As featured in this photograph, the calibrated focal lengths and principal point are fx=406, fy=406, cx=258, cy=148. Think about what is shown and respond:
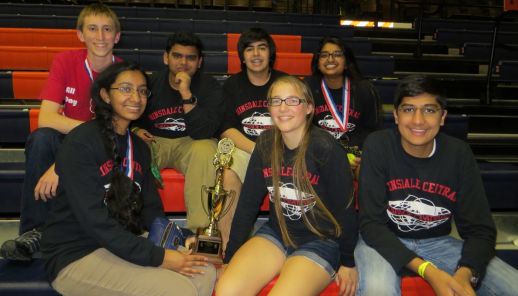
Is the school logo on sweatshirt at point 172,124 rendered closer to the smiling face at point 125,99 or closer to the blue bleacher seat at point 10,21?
the smiling face at point 125,99

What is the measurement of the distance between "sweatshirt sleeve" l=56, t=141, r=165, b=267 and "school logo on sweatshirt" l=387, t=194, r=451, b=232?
0.93 meters

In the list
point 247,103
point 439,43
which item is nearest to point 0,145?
point 247,103

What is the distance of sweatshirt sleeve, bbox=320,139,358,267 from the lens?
1556 millimetres

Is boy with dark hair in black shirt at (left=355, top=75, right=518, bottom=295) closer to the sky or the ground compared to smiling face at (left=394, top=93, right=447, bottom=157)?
closer to the ground

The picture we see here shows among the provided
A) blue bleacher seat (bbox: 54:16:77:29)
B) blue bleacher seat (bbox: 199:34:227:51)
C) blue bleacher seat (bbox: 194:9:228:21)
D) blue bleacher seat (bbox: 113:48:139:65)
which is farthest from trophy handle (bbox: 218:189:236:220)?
blue bleacher seat (bbox: 194:9:228:21)

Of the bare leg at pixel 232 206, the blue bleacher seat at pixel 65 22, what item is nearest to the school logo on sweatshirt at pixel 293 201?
the bare leg at pixel 232 206

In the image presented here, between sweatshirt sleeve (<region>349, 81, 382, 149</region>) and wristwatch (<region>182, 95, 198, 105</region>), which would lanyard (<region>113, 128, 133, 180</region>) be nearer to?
wristwatch (<region>182, 95, 198, 105</region>)

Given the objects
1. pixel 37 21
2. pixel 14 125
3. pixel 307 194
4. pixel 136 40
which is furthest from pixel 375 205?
pixel 37 21

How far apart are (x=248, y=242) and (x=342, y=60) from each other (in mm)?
1311

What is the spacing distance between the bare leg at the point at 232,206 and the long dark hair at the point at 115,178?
1.50ft

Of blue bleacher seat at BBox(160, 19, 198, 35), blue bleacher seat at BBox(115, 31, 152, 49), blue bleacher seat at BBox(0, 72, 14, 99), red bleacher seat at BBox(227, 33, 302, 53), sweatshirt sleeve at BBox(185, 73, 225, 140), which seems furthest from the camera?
blue bleacher seat at BBox(160, 19, 198, 35)

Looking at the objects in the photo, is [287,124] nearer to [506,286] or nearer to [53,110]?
[506,286]

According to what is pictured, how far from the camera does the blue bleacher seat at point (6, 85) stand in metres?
3.02

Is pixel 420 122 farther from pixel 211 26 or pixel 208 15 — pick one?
pixel 208 15
